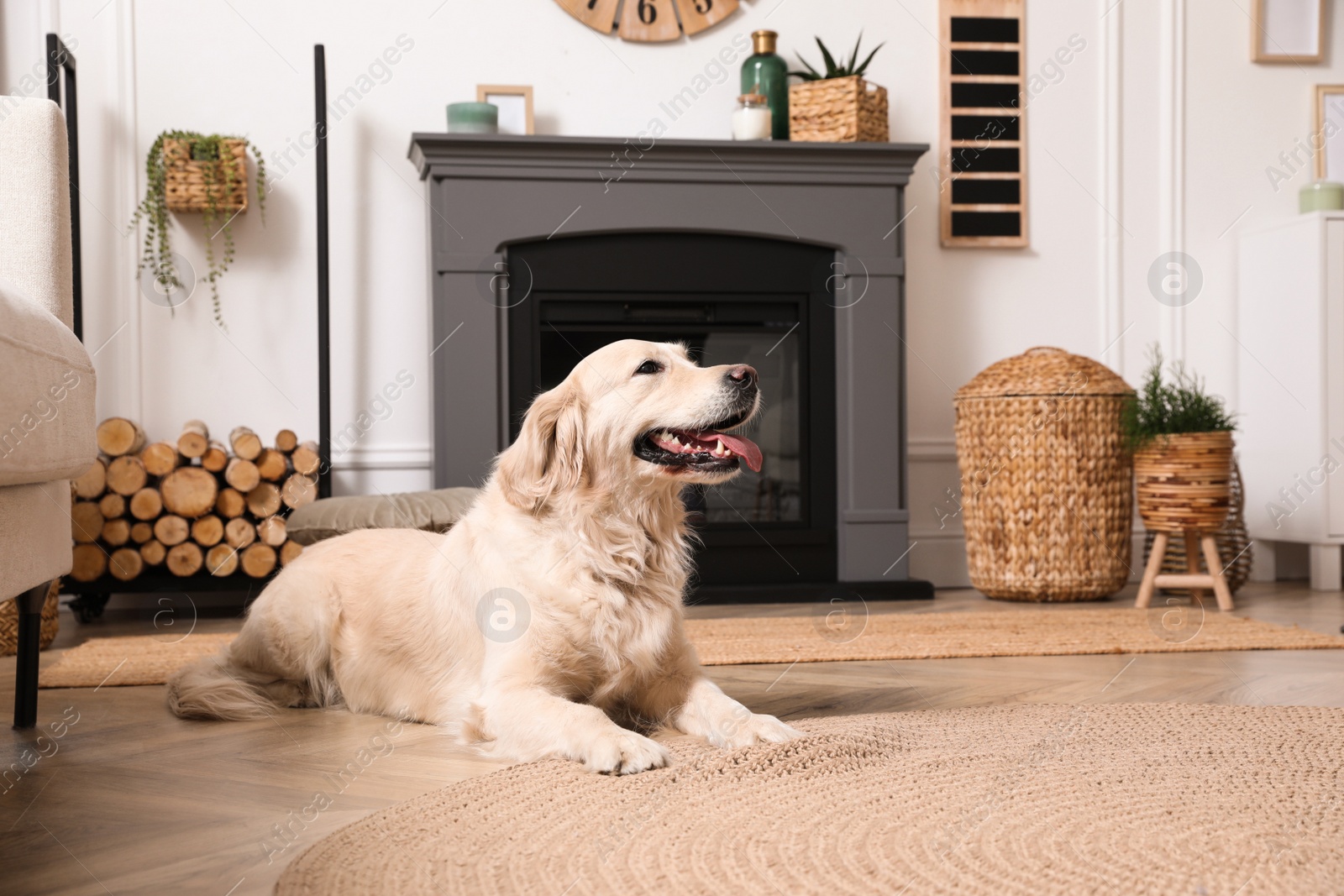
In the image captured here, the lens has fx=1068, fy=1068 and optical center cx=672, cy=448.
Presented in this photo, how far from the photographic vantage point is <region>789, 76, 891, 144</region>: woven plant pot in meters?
3.82

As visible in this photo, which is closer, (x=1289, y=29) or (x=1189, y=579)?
(x=1189, y=579)

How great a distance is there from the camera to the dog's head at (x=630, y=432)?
171cm

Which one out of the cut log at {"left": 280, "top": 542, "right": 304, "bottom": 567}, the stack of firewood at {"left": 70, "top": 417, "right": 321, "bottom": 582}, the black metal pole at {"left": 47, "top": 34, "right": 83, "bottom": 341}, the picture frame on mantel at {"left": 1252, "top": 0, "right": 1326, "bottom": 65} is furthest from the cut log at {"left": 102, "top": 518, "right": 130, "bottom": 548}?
the picture frame on mantel at {"left": 1252, "top": 0, "right": 1326, "bottom": 65}

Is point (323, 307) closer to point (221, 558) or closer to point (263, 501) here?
point (263, 501)

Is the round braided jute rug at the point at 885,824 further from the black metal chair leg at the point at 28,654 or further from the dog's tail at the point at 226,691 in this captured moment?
the black metal chair leg at the point at 28,654

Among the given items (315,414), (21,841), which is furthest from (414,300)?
(21,841)

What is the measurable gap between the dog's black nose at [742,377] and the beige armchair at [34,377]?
0.95 metres

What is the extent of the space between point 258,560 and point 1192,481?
9.89 feet

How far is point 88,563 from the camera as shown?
341 cm

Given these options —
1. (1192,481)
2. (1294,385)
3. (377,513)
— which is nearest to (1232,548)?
(1294,385)

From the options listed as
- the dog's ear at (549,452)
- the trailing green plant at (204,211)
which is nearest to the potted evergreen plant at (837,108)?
the trailing green plant at (204,211)

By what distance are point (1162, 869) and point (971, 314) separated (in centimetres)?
346

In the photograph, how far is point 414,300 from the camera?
396 cm

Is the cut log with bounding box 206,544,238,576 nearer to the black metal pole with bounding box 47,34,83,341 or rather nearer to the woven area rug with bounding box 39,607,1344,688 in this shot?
the woven area rug with bounding box 39,607,1344,688
